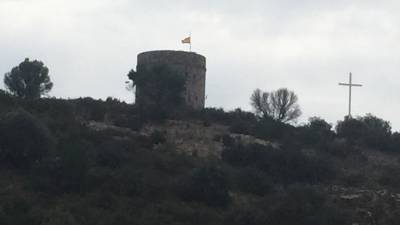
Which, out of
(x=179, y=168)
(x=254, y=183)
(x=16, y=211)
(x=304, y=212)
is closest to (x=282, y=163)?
(x=254, y=183)

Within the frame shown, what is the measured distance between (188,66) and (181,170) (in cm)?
1633

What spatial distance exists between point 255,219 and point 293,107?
27.7 m

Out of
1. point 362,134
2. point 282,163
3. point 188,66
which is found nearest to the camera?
point 282,163

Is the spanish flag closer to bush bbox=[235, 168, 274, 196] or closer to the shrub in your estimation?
the shrub

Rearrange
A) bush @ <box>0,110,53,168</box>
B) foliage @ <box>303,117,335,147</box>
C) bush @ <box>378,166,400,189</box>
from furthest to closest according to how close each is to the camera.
Result: foliage @ <box>303,117,335,147</box>
bush @ <box>378,166,400,189</box>
bush @ <box>0,110,53,168</box>

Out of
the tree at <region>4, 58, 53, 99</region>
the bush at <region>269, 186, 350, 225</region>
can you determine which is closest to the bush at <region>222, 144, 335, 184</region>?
the bush at <region>269, 186, 350, 225</region>

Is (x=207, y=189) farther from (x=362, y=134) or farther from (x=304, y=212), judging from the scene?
(x=362, y=134)

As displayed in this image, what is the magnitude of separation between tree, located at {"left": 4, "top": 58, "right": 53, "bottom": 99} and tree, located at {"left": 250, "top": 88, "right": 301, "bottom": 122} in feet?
43.4

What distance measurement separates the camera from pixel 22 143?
119ft

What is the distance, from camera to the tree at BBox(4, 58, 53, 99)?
5388 cm

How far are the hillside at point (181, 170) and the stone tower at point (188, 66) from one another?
3.32 meters

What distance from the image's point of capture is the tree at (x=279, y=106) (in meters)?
57.5

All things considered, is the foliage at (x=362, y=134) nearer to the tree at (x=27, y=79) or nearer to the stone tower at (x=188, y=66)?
the stone tower at (x=188, y=66)

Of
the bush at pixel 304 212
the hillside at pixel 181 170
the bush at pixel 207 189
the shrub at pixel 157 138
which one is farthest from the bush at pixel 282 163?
the bush at pixel 304 212
